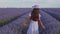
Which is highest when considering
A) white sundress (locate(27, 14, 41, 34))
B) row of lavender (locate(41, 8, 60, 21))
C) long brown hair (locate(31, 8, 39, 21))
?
long brown hair (locate(31, 8, 39, 21))

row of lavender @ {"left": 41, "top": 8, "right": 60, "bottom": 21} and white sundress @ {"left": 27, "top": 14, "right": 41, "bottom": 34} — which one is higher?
row of lavender @ {"left": 41, "top": 8, "right": 60, "bottom": 21}

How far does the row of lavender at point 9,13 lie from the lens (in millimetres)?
1249

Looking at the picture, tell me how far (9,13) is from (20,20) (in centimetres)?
21

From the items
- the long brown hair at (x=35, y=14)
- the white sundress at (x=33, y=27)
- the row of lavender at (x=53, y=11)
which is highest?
the long brown hair at (x=35, y=14)

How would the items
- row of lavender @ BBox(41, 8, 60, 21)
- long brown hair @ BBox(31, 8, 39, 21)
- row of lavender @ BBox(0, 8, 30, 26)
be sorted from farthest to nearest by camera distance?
row of lavender @ BBox(41, 8, 60, 21) → row of lavender @ BBox(0, 8, 30, 26) → long brown hair @ BBox(31, 8, 39, 21)

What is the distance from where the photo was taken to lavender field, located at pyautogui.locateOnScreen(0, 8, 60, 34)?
1.05 metres

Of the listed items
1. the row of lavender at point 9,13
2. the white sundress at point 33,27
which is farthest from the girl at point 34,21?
the row of lavender at point 9,13

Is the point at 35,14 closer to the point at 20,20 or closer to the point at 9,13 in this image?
the point at 20,20

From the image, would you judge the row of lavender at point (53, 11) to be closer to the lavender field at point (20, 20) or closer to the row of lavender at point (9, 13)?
the lavender field at point (20, 20)

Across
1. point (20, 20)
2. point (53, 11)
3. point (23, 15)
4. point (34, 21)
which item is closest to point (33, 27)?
point (34, 21)

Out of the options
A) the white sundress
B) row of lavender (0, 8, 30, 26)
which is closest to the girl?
the white sundress

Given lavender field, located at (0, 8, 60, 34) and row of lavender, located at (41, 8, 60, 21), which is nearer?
lavender field, located at (0, 8, 60, 34)

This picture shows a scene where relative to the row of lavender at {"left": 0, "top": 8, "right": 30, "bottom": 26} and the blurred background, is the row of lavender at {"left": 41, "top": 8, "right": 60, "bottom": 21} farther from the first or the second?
the row of lavender at {"left": 0, "top": 8, "right": 30, "bottom": 26}
